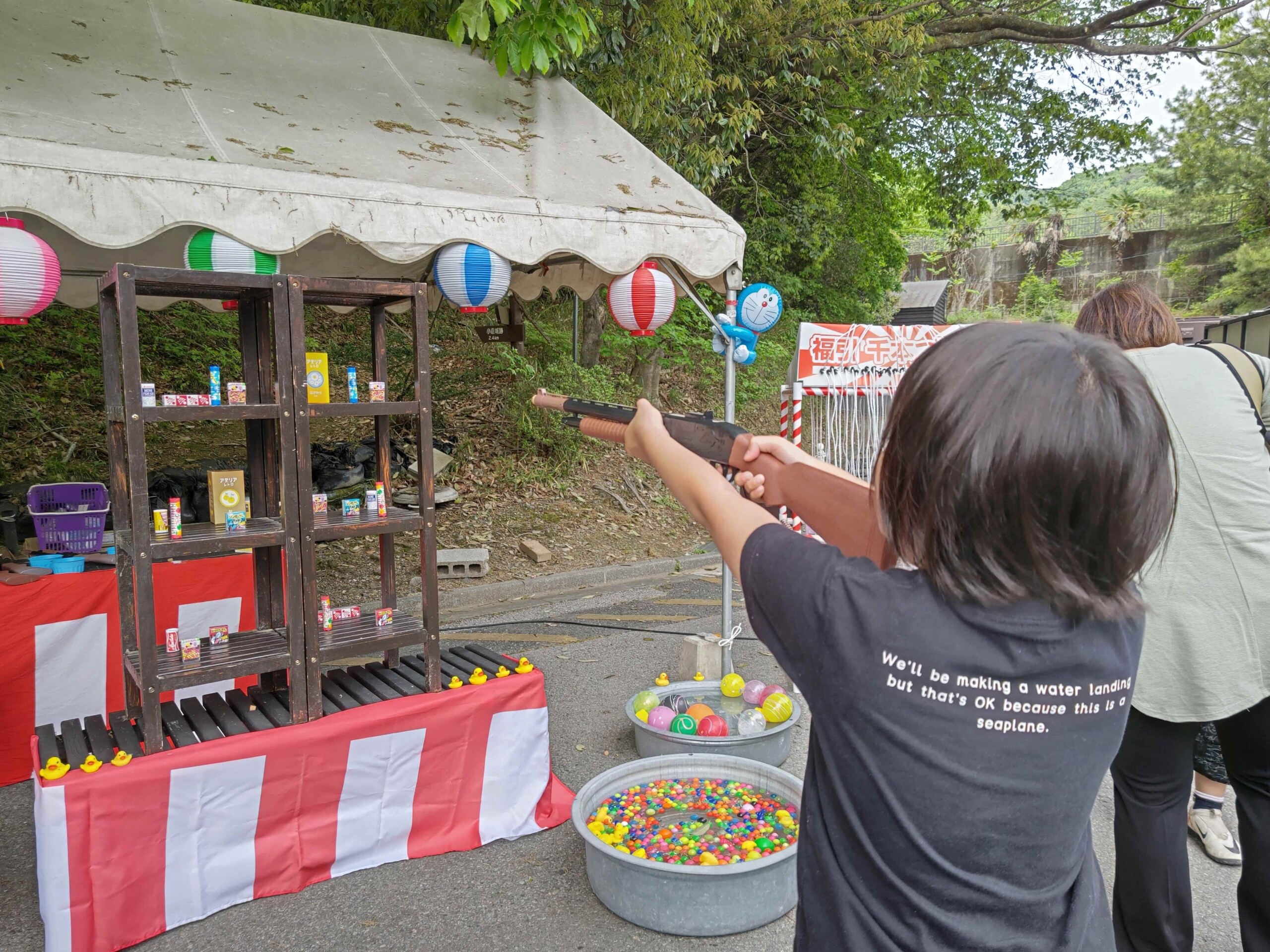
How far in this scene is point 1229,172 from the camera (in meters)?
27.1

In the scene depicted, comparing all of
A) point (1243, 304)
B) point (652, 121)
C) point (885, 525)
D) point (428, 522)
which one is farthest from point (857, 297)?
point (1243, 304)

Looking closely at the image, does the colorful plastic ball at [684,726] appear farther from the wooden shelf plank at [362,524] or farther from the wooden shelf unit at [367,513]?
the wooden shelf plank at [362,524]

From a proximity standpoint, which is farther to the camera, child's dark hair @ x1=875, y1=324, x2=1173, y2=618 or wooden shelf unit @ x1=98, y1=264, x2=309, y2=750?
wooden shelf unit @ x1=98, y1=264, x2=309, y2=750

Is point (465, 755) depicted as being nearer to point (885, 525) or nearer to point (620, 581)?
point (885, 525)

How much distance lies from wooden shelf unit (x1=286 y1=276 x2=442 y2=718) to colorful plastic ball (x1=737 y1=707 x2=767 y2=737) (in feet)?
4.94

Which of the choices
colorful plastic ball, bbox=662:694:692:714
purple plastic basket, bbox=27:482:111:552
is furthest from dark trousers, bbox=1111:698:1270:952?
purple plastic basket, bbox=27:482:111:552

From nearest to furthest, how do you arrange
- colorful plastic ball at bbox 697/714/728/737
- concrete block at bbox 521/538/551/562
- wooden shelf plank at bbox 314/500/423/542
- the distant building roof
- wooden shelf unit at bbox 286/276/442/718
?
wooden shelf unit at bbox 286/276/442/718
wooden shelf plank at bbox 314/500/423/542
colorful plastic ball at bbox 697/714/728/737
concrete block at bbox 521/538/551/562
the distant building roof

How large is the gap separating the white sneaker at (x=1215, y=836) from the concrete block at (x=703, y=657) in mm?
2215

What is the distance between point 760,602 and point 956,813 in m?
0.33

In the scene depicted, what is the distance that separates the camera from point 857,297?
48.5 ft

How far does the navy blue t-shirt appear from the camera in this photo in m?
0.92

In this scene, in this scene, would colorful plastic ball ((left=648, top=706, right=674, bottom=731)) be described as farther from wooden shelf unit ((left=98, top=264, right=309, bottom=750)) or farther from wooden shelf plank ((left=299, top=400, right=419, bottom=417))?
wooden shelf plank ((left=299, top=400, right=419, bottom=417))

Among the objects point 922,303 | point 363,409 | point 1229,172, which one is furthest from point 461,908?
point 1229,172

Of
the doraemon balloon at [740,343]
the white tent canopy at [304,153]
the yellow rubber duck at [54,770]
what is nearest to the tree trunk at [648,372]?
the white tent canopy at [304,153]
